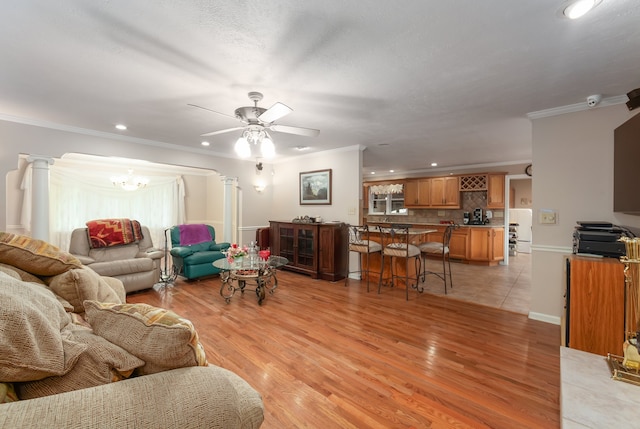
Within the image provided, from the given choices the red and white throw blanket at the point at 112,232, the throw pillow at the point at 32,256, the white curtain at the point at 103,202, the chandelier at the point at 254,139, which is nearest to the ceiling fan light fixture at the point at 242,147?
the chandelier at the point at 254,139

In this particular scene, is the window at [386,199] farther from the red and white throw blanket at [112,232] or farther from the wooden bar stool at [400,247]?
the red and white throw blanket at [112,232]

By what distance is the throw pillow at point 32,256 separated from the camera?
1.60m

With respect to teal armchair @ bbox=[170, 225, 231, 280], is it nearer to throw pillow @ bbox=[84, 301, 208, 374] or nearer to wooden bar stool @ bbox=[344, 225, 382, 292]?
wooden bar stool @ bbox=[344, 225, 382, 292]

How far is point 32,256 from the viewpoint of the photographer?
1.65 m

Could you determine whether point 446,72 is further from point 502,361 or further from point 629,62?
point 502,361

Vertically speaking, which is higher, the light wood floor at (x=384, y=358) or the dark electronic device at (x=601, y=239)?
the dark electronic device at (x=601, y=239)

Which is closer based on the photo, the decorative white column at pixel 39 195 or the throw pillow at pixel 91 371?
the throw pillow at pixel 91 371

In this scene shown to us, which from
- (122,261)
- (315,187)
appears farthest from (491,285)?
(122,261)

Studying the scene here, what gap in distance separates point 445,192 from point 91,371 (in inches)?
283

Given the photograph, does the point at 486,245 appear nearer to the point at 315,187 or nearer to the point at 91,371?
the point at 315,187

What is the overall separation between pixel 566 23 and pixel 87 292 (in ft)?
11.1

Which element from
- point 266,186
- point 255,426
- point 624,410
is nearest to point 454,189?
point 266,186

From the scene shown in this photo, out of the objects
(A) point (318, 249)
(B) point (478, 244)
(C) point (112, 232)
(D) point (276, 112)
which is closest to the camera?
(D) point (276, 112)

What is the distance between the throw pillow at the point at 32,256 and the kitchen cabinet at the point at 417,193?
695cm
